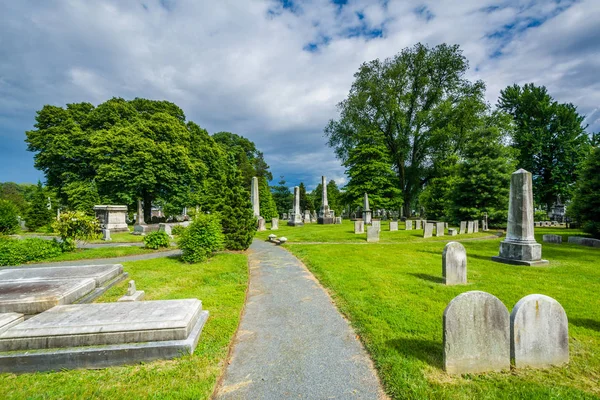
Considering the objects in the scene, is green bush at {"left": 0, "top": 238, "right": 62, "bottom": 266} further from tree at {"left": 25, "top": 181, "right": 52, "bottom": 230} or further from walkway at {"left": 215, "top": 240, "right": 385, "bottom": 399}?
tree at {"left": 25, "top": 181, "right": 52, "bottom": 230}

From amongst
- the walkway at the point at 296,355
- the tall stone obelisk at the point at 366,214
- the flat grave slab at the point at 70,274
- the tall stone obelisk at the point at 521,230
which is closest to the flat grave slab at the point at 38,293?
the flat grave slab at the point at 70,274

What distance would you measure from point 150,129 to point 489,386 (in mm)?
34507

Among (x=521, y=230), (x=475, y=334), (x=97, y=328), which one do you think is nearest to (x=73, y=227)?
(x=97, y=328)

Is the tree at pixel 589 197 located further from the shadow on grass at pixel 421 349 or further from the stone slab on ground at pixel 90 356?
the stone slab on ground at pixel 90 356

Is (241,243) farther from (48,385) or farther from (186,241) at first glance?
(48,385)

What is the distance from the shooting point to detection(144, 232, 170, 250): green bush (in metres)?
13.3

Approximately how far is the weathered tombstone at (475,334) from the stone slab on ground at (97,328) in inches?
142

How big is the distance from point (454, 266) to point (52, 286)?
30.0 ft

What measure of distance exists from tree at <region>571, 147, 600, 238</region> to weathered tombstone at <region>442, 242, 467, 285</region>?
14366mm

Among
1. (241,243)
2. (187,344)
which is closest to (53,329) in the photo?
(187,344)

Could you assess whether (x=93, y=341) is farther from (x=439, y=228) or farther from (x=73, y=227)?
(x=439, y=228)

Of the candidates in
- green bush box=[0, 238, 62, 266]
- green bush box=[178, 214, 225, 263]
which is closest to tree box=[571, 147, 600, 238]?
green bush box=[178, 214, 225, 263]

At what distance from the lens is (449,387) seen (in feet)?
9.61

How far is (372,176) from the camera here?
32844mm
